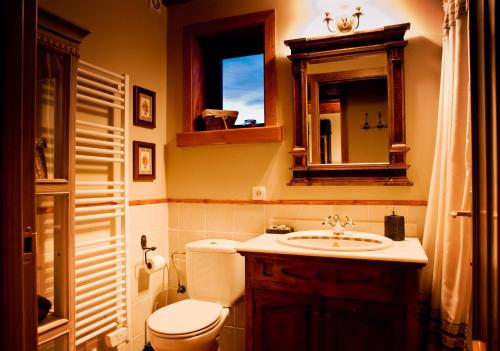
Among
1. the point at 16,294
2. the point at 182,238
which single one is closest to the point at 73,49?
the point at 16,294

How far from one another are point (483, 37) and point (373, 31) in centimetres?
165

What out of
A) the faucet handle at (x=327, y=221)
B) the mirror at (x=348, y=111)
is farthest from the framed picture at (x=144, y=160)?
the faucet handle at (x=327, y=221)

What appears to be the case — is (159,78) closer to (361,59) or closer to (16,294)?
(361,59)

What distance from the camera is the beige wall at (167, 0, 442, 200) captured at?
207 cm

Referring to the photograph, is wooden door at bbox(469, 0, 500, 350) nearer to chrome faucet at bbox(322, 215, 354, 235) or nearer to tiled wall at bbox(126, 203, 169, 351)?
chrome faucet at bbox(322, 215, 354, 235)

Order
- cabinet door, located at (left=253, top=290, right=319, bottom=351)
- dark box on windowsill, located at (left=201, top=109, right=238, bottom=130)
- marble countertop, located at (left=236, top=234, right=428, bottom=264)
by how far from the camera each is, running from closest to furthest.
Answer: marble countertop, located at (left=236, top=234, right=428, bottom=264)
cabinet door, located at (left=253, top=290, right=319, bottom=351)
dark box on windowsill, located at (left=201, top=109, right=238, bottom=130)

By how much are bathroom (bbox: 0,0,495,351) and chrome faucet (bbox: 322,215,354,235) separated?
0.09m

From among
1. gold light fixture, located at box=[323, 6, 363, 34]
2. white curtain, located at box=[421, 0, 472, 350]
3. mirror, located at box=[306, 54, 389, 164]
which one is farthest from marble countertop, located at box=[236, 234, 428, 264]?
gold light fixture, located at box=[323, 6, 363, 34]

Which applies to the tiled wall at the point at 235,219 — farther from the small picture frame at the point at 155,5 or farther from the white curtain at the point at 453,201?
the small picture frame at the point at 155,5

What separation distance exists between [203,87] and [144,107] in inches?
21.7

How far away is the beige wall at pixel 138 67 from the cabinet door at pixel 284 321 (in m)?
0.85

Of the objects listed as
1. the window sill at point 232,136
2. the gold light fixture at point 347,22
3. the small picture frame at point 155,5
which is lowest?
the window sill at point 232,136

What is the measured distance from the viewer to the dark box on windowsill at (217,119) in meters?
2.55

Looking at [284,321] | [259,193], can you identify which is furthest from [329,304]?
[259,193]
